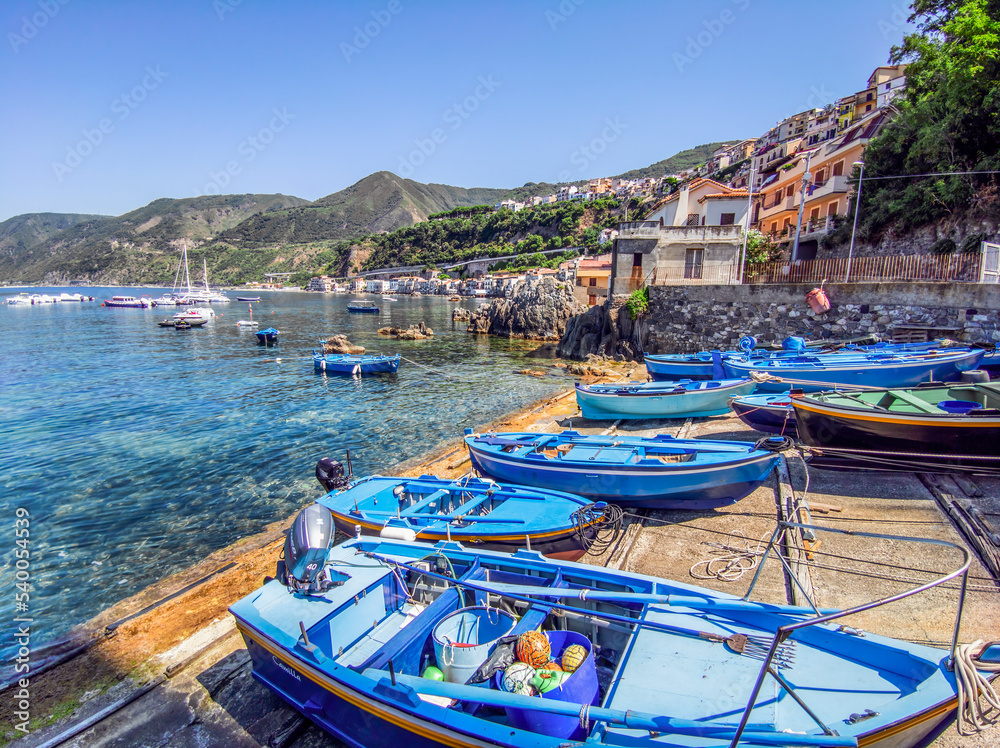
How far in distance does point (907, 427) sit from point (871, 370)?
6.15 metres

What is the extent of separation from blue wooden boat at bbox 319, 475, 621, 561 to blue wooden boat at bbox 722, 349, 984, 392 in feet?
27.1

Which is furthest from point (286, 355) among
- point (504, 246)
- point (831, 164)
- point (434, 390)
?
point (504, 246)

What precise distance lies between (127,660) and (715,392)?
563 inches

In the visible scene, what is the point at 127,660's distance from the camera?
6.82 metres

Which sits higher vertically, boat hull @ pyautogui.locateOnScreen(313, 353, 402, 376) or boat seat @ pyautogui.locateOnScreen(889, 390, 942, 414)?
boat seat @ pyautogui.locateOnScreen(889, 390, 942, 414)

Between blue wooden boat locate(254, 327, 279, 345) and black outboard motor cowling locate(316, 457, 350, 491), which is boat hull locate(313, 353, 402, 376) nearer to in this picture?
blue wooden boat locate(254, 327, 279, 345)

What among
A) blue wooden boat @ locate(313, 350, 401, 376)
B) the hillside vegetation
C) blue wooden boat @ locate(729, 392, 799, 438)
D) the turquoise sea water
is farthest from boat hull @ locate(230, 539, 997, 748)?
the hillside vegetation

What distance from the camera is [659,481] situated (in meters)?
8.78

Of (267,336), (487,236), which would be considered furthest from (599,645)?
(487,236)

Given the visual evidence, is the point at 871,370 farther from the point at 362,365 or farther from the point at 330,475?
the point at 362,365

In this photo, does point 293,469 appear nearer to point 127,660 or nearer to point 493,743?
point 127,660

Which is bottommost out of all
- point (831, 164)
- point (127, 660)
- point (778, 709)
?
point (127, 660)

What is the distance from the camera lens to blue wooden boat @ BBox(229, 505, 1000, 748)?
3418mm

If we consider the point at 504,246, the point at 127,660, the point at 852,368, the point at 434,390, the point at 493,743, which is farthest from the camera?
the point at 504,246
